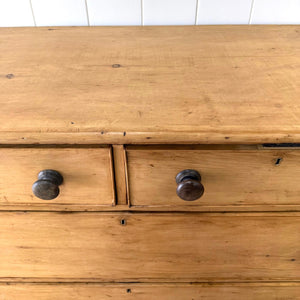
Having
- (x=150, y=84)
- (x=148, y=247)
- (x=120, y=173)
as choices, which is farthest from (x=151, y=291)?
(x=150, y=84)

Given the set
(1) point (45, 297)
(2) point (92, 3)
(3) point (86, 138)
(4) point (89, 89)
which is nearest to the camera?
(3) point (86, 138)

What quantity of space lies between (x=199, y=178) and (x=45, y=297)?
1.67ft

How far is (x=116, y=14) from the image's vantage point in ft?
2.95

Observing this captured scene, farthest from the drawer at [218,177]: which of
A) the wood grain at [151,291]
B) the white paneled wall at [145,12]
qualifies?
the white paneled wall at [145,12]

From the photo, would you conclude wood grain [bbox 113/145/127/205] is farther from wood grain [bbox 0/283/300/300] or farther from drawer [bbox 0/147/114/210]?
wood grain [bbox 0/283/300/300]

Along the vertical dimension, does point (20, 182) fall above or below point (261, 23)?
below

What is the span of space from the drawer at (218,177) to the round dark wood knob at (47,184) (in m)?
0.13

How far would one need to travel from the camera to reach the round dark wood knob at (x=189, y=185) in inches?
20.1

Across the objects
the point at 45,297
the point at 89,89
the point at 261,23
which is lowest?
the point at 45,297

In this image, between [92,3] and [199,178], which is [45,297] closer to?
[199,178]

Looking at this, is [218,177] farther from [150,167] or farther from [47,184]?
[47,184]

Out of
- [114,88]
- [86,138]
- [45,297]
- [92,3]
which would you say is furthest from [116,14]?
[45,297]

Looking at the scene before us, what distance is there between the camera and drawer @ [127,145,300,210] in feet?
1.73

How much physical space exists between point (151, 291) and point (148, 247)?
15 cm
